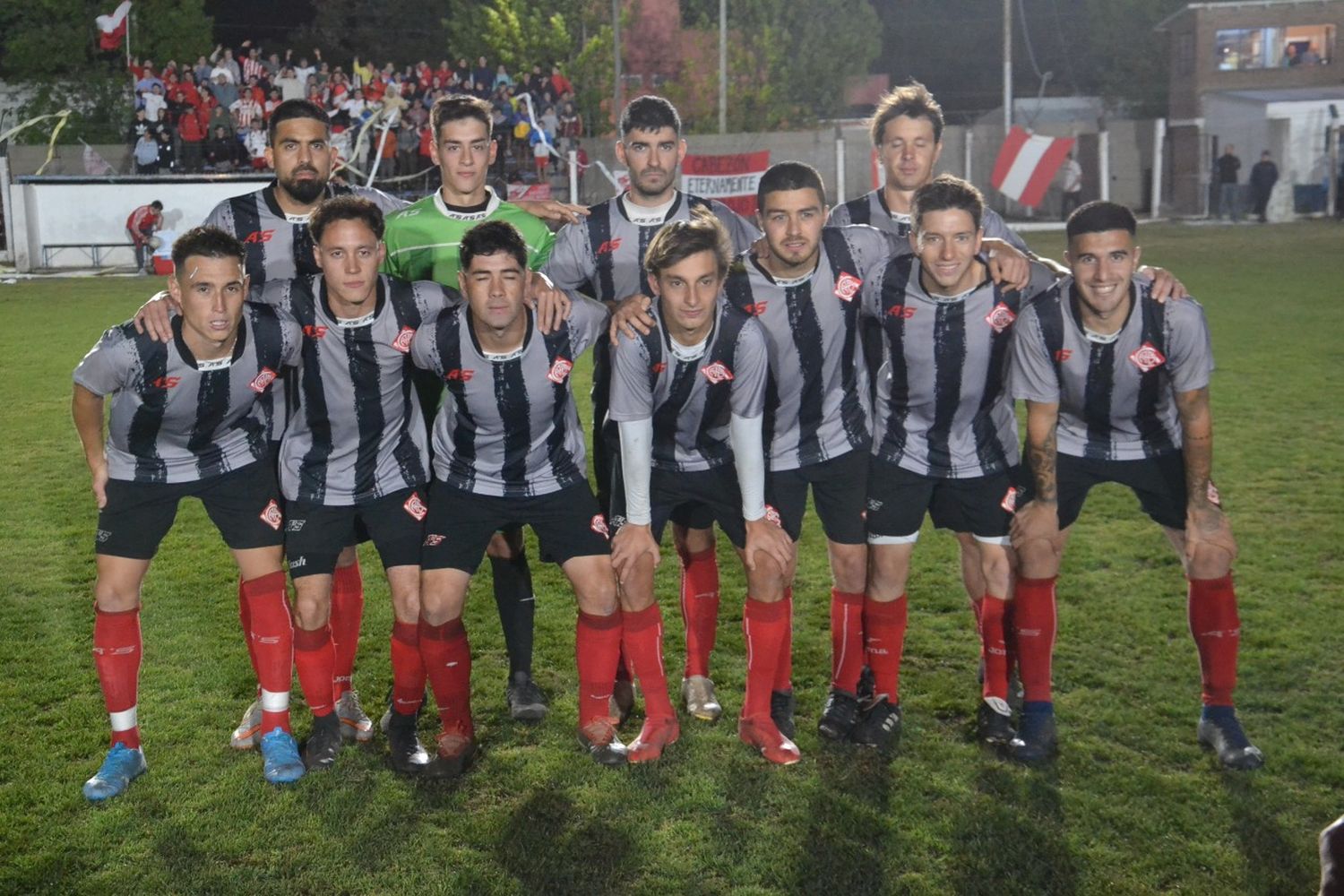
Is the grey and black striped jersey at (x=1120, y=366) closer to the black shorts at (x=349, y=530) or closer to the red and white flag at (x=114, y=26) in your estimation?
the black shorts at (x=349, y=530)

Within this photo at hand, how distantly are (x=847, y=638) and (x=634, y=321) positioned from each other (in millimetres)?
1325

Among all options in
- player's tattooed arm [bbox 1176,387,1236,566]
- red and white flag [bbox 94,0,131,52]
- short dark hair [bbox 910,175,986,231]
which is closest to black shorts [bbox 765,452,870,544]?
short dark hair [bbox 910,175,986,231]

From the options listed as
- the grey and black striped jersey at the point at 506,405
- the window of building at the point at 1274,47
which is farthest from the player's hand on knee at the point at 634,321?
the window of building at the point at 1274,47

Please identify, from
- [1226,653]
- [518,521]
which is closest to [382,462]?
[518,521]

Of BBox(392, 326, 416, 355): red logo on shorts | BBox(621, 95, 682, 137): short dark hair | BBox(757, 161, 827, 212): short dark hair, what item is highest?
BBox(621, 95, 682, 137): short dark hair

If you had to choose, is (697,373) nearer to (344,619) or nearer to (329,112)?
(344,619)

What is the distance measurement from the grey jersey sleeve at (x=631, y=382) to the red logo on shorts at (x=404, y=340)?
672 mm

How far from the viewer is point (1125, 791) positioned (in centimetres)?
A: 379

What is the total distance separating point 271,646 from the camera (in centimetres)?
412

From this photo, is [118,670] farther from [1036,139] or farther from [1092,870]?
[1036,139]

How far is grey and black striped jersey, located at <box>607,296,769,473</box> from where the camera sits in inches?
159

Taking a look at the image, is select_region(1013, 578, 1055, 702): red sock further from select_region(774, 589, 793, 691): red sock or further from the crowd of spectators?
the crowd of spectators

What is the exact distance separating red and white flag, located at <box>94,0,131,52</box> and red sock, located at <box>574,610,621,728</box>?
81.7ft

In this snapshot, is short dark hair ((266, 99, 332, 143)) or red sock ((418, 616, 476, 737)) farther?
short dark hair ((266, 99, 332, 143))
